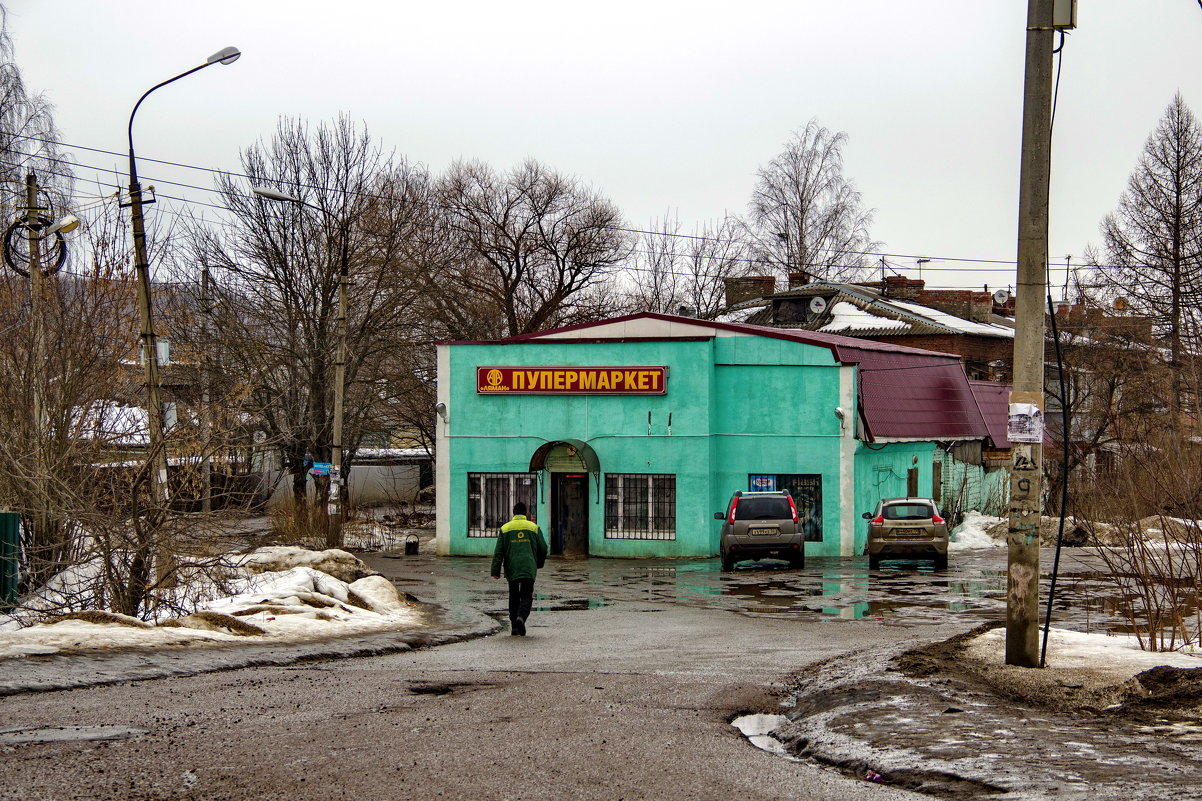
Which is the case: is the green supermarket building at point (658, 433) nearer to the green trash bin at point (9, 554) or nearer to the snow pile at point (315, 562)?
the snow pile at point (315, 562)

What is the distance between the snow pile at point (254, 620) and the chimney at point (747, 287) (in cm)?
4215

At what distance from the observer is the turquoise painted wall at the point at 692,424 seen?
3120 centimetres

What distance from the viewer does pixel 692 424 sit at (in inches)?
1238

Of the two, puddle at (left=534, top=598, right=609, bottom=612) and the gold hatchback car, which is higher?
the gold hatchback car

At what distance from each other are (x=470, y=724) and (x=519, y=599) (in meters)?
6.76

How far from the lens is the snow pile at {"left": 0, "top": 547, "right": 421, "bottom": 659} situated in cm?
1102

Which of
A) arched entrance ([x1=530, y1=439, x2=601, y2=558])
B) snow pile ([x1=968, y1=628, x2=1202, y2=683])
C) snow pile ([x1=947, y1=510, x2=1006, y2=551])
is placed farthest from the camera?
snow pile ([x1=947, y1=510, x2=1006, y2=551])

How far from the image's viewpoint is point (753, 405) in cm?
3177

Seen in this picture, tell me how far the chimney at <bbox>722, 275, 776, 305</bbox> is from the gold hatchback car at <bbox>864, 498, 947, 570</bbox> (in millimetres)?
34332

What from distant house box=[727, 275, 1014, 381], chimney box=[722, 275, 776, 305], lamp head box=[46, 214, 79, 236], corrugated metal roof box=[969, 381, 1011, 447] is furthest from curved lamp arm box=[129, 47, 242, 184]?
chimney box=[722, 275, 776, 305]

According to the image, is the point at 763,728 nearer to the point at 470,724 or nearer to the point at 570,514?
the point at 470,724

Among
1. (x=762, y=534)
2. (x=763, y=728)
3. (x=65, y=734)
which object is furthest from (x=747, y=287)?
(x=65, y=734)

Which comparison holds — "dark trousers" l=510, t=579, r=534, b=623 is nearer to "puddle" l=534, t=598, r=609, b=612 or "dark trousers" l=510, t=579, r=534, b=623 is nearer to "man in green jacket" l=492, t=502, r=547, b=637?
"man in green jacket" l=492, t=502, r=547, b=637

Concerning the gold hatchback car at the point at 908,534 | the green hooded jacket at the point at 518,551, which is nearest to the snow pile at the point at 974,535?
the gold hatchback car at the point at 908,534
